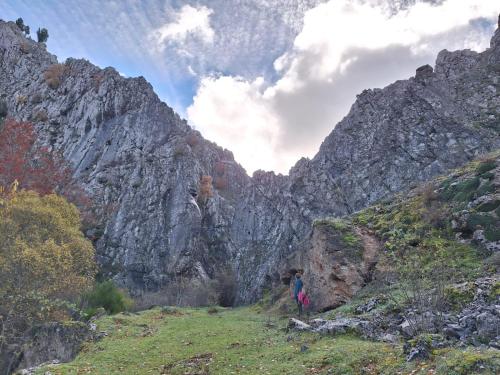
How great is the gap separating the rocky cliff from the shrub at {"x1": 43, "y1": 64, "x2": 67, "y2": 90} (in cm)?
33

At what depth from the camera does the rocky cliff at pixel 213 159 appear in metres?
49.5

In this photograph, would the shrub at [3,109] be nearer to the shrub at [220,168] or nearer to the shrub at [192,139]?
the shrub at [192,139]

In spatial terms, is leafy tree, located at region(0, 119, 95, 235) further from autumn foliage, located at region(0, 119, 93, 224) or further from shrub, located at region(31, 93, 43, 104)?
shrub, located at region(31, 93, 43, 104)

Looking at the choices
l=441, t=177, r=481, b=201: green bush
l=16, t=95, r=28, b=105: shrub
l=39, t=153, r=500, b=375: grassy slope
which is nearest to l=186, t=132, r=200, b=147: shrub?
l=16, t=95, r=28, b=105: shrub

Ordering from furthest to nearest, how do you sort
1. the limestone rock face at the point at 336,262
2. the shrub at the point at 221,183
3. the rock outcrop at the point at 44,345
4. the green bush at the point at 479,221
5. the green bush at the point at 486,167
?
the shrub at the point at 221,183, the green bush at the point at 486,167, the limestone rock face at the point at 336,262, the rock outcrop at the point at 44,345, the green bush at the point at 479,221

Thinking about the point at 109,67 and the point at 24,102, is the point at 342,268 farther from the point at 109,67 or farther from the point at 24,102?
the point at 24,102

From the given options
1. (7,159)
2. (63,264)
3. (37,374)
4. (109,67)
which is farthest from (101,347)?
(109,67)

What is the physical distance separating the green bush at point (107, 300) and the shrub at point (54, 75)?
65223 millimetres

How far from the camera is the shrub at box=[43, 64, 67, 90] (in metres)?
90.3

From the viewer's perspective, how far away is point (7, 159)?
70312mm

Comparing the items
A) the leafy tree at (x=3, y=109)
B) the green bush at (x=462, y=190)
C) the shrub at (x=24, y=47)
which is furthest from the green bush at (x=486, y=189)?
the shrub at (x=24, y=47)

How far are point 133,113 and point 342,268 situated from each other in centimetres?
6613

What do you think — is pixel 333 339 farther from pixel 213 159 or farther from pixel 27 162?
pixel 213 159

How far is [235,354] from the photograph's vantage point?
16.3m
